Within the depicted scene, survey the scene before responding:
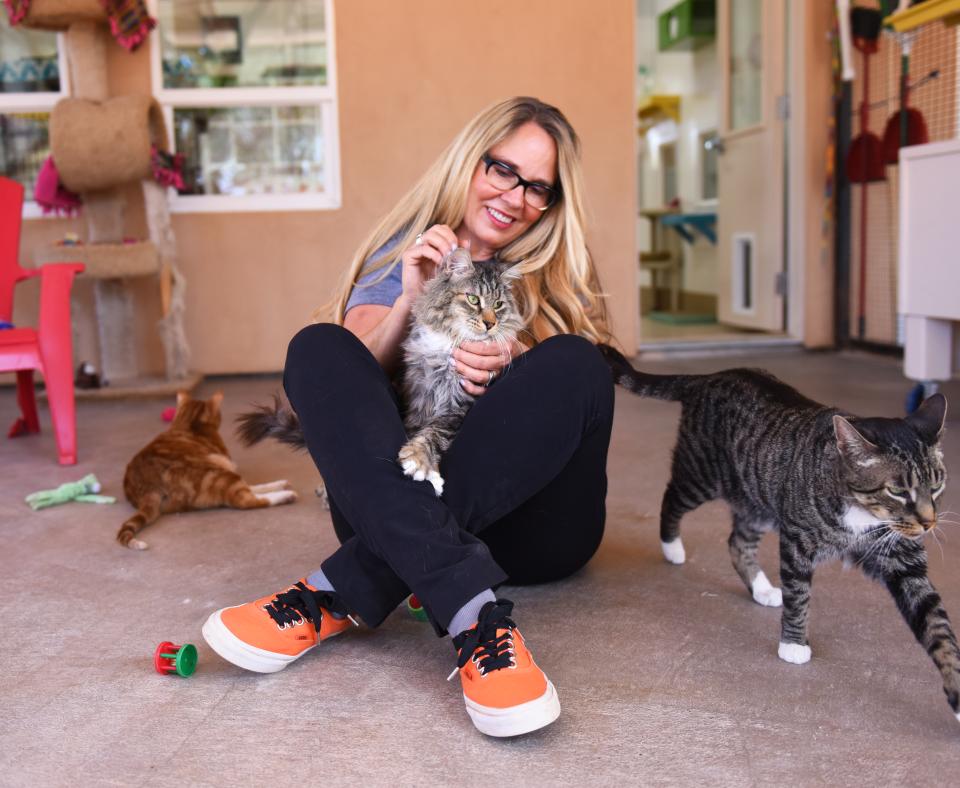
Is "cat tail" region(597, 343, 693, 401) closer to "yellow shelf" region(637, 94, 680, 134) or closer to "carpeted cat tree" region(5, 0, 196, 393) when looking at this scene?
"carpeted cat tree" region(5, 0, 196, 393)

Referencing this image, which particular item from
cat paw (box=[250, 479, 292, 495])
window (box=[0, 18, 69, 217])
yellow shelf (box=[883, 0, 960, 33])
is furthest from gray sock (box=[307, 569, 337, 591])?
window (box=[0, 18, 69, 217])

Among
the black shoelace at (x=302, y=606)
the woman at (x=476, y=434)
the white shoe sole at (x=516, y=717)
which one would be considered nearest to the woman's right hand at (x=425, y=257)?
the woman at (x=476, y=434)

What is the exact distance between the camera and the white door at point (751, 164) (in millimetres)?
5445

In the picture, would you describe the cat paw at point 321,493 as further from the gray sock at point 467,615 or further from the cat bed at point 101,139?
the cat bed at point 101,139

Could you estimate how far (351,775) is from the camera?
1.26 metres

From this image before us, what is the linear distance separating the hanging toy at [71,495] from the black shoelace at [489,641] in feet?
5.42

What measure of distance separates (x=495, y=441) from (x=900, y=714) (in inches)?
28.9

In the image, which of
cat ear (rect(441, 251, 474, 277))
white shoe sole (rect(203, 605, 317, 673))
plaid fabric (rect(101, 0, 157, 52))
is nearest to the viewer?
white shoe sole (rect(203, 605, 317, 673))

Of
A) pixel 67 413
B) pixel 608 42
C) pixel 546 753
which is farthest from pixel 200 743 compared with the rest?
pixel 608 42

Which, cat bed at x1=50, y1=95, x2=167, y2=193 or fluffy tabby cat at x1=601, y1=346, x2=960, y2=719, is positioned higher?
cat bed at x1=50, y1=95, x2=167, y2=193

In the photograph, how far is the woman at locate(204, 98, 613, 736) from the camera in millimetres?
1435

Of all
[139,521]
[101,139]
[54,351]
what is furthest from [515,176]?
[101,139]

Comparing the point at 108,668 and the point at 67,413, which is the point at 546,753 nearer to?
the point at 108,668

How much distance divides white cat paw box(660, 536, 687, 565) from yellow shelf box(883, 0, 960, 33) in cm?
231
